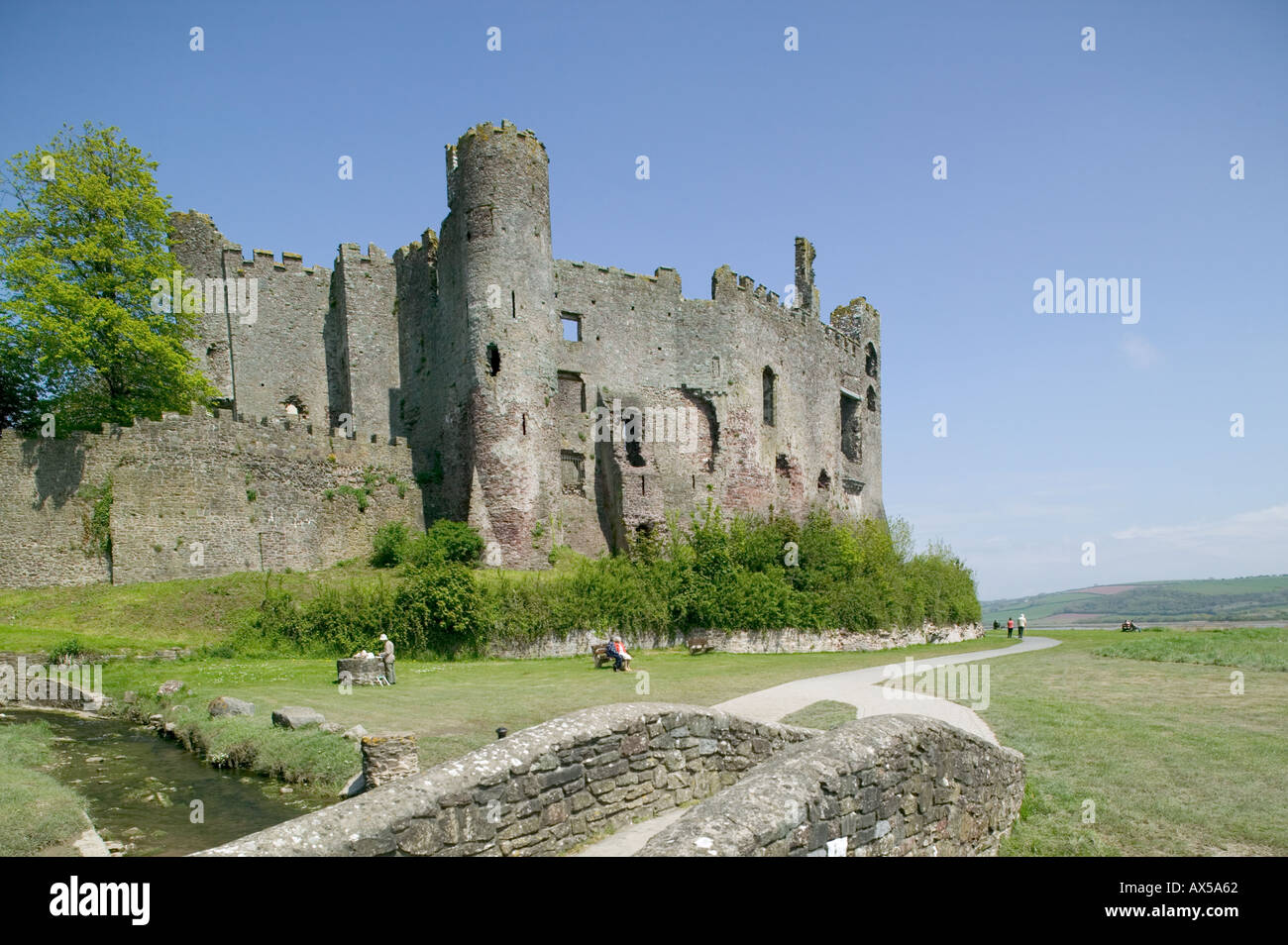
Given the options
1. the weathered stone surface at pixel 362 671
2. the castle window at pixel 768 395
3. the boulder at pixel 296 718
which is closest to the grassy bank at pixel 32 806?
the boulder at pixel 296 718

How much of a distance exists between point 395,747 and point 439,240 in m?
Answer: 28.4

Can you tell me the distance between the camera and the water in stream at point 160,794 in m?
9.77

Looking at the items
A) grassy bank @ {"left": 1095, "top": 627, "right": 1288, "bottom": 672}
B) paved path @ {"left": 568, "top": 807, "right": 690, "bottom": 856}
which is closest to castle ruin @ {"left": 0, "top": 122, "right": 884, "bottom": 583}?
grassy bank @ {"left": 1095, "top": 627, "right": 1288, "bottom": 672}

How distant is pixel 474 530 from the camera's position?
3034 centimetres

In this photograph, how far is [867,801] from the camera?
265 inches

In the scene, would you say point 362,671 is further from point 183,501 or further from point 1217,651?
point 1217,651

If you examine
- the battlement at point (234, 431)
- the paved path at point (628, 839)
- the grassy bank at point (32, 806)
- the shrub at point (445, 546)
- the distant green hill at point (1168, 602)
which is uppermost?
the battlement at point (234, 431)

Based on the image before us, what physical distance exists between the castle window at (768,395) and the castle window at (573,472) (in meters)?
10.8

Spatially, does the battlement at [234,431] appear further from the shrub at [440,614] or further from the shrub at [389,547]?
the shrub at [440,614]

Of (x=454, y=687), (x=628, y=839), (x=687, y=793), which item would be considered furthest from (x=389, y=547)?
(x=628, y=839)

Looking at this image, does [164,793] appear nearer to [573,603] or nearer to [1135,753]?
[1135,753]

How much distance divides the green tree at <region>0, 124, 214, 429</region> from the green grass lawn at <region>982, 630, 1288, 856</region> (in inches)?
1146

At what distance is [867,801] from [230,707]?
12.3 metres
